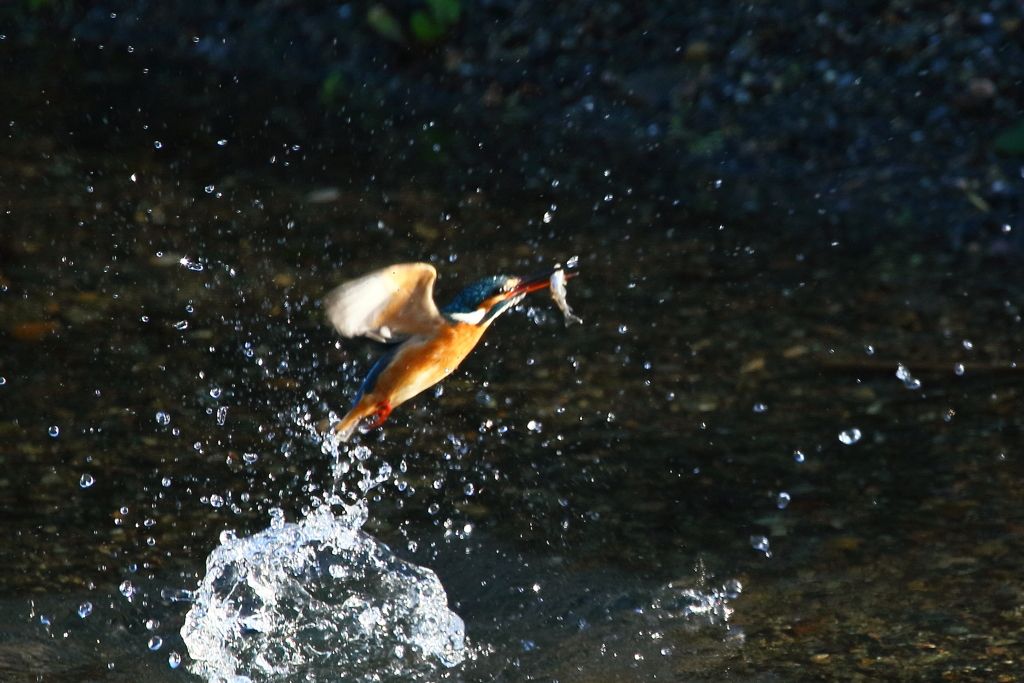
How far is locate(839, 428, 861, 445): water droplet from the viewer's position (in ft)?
12.1

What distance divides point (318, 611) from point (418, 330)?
2.68ft

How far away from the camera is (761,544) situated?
324 centimetres

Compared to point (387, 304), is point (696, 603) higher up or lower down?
lower down

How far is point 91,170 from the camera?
571 centimetres

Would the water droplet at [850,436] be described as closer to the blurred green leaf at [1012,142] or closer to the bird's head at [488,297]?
the bird's head at [488,297]

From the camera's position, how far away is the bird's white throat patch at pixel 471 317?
3275 mm

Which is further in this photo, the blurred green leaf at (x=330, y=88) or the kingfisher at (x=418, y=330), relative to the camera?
the blurred green leaf at (x=330, y=88)

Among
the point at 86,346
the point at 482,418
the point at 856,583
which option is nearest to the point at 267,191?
the point at 86,346

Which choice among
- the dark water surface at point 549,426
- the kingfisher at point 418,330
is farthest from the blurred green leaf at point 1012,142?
the kingfisher at point 418,330

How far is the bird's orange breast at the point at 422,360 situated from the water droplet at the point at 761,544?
3.17ft

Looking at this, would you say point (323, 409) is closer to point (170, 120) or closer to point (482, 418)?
point (482, 418)

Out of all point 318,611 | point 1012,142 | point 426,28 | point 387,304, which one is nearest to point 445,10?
point 426,28

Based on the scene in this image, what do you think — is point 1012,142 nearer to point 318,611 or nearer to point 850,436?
point 850,436

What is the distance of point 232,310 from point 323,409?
0.75 meters
